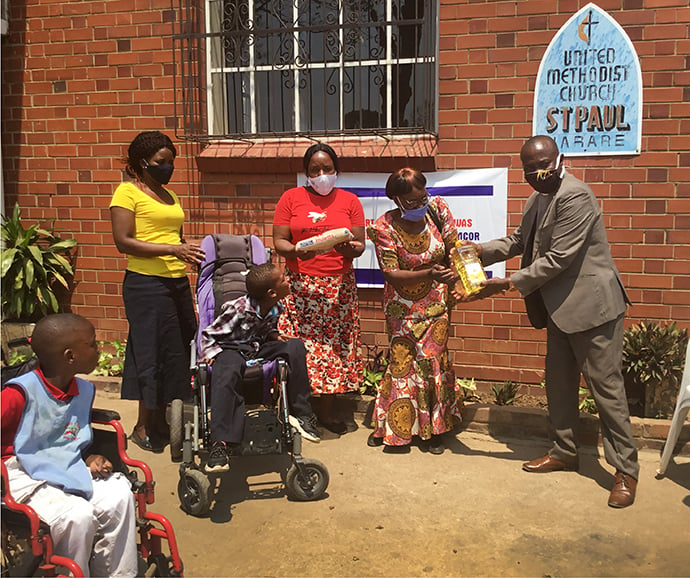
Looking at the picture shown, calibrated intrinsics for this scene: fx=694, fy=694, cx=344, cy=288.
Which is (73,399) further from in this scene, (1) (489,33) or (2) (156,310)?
(1) (489,33)

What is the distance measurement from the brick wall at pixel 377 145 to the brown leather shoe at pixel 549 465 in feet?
4.53

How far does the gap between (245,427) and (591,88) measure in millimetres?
3747

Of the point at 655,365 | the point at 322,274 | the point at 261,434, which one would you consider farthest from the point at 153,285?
the point at 655,365

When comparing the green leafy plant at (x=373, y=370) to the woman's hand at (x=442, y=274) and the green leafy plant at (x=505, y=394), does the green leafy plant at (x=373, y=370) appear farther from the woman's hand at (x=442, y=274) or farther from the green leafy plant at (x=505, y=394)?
the woman's hand at (x=442, y=274)

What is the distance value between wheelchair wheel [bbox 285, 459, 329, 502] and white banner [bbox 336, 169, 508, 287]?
2591mm

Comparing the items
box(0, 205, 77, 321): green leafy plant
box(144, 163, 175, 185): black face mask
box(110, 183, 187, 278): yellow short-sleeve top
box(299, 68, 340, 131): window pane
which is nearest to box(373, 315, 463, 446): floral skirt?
box(110, 183, 187, 278): yellow short-sleeve top

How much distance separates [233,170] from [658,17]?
3721mm

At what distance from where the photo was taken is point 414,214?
4711 mm

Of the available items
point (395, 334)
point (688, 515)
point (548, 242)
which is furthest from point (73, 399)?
point (688, 515)

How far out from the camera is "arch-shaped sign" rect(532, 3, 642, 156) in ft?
17.7

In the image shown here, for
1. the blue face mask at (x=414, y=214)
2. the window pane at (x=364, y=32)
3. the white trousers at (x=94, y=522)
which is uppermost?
the window pane at (x=364, y=32)

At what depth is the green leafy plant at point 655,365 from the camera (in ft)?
16.2

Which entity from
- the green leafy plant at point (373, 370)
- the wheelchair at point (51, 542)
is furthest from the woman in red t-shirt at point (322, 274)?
the wheelchair at point (51, 542)

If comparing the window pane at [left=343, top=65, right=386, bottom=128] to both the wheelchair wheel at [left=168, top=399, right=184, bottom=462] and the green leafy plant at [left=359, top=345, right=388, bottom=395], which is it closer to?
the green leafy plant at [left=359, top=345, right=388, bottom=395]
